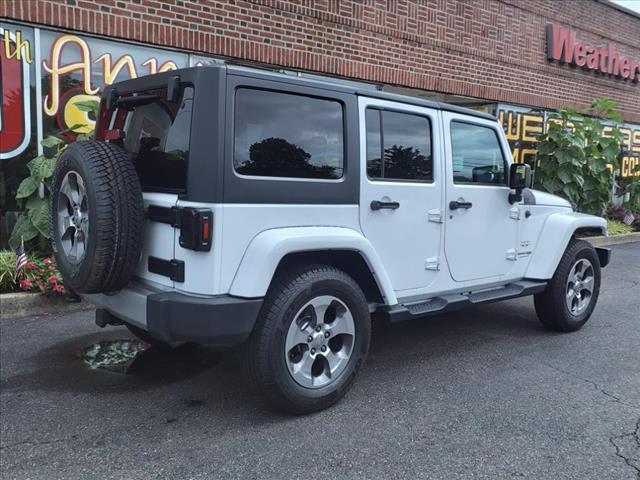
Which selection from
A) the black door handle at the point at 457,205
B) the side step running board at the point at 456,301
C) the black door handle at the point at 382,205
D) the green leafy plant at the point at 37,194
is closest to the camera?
the black door handle at the point at 382,205

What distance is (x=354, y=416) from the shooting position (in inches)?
137

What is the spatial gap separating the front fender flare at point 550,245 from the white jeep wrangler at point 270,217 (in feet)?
3.01

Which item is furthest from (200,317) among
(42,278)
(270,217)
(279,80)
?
(42,278)

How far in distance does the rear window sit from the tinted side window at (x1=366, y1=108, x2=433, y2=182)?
4.06 ft

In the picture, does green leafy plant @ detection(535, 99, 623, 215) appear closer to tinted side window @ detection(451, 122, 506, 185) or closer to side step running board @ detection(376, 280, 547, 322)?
side step running board @ detection(376, 280, 547, 322)

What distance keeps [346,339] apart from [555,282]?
245 centimetres

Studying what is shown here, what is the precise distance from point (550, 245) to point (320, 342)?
2.60 metres

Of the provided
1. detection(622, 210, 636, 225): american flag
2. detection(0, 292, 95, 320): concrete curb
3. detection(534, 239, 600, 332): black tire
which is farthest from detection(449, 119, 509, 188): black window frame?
detection(622, 210, 636, 225): american flag

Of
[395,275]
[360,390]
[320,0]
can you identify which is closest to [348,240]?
[395,275]

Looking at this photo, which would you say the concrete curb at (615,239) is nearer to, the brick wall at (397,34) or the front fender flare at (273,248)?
the brick wall at (397,34)

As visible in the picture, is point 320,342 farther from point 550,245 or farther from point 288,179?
point 550,245

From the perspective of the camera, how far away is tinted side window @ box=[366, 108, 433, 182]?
3.80m

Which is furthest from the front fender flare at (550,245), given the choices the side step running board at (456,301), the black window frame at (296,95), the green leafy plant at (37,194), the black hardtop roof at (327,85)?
the green leafy plant at (37,194)

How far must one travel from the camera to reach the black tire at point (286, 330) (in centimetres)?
317
